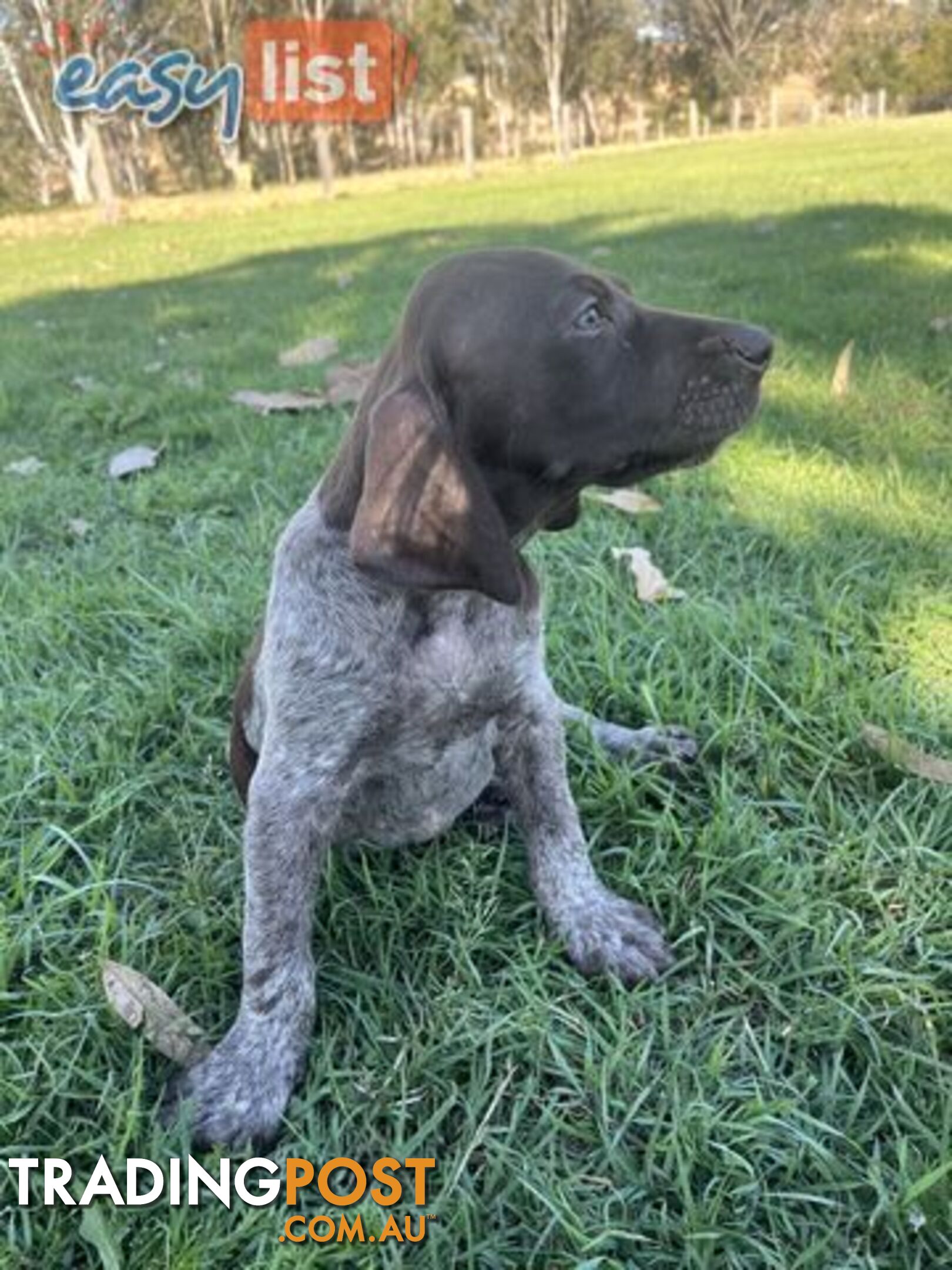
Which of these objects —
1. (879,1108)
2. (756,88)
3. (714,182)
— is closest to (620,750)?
(879,1108)

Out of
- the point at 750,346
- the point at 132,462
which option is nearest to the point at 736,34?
the point at 132,462

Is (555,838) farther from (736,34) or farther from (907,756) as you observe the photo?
(736,34)

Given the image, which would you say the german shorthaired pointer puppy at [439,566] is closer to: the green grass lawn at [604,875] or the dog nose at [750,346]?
the dog nose at [750,346]

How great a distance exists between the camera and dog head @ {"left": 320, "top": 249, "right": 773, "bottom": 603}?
1.83m

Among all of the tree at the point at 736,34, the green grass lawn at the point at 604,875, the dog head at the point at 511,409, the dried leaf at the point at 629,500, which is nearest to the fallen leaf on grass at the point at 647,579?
the green grass lawn at the point at 604,875

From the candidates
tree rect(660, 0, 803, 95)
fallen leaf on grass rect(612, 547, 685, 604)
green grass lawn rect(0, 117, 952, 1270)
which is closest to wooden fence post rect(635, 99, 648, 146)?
tree rect(660, 0, 803, 95)

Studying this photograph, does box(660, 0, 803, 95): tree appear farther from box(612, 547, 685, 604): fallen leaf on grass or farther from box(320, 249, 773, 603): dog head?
box(320, 249, 773, 603): dog head

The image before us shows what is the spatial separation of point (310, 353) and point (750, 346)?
16.6ft

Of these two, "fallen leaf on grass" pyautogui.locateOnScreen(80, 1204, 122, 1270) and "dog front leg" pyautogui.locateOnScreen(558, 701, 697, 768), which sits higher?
"dog front leg" pyautogui.locateOnScreen(558, 701, 697, 768)

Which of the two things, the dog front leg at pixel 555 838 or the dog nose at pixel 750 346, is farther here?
the dog front leg at pixel 555 838

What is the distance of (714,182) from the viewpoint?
17109 mm

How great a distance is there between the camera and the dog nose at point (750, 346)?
7.01 feet

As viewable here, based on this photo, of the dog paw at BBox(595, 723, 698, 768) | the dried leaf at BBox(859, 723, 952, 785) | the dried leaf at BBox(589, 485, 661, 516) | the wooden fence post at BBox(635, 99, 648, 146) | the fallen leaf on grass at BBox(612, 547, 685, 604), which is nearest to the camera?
the dried leaf at BBox(859, 723, 952, 785)

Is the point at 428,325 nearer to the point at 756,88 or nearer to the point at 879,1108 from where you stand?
the point at 879,1108
